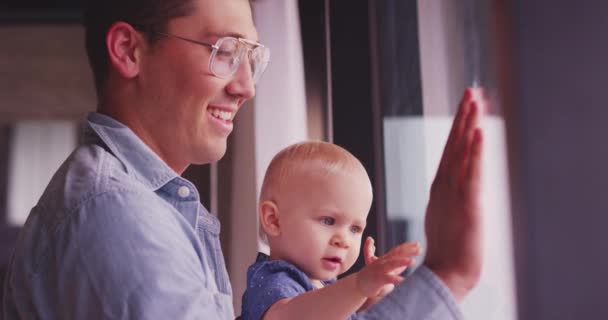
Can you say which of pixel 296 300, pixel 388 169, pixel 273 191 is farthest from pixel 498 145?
pixel 296 300

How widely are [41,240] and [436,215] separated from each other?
49 centimetres

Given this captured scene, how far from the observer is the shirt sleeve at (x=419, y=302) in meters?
0.80

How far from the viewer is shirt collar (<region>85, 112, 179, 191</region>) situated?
1.05 m

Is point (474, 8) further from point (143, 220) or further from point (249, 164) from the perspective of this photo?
point (143, 220)

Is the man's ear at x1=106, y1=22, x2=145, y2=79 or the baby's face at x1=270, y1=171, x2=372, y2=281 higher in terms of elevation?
the man's ear at x1=106, y1=22, x2=145, y2=79

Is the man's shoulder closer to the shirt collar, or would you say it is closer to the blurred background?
the shirt collar

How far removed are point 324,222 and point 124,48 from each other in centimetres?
42

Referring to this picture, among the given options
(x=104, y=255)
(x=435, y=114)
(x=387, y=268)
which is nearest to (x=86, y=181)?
(x=104, y=255)

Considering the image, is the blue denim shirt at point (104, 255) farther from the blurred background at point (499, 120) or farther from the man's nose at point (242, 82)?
the blurred background at point (499, 120)

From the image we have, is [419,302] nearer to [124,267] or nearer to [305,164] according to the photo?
[124,267]

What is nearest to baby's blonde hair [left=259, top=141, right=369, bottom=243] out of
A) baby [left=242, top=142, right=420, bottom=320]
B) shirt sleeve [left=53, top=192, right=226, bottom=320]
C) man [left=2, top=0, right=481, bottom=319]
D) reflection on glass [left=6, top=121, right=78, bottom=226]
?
baby [left=242, top=142, right=420, bottom=320]

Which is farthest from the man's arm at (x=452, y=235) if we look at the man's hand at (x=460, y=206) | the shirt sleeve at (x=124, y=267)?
the shirt sleeve at (x=124, y=267)

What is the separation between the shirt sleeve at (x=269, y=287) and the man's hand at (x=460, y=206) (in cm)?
39

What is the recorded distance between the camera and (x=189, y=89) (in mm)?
1152
